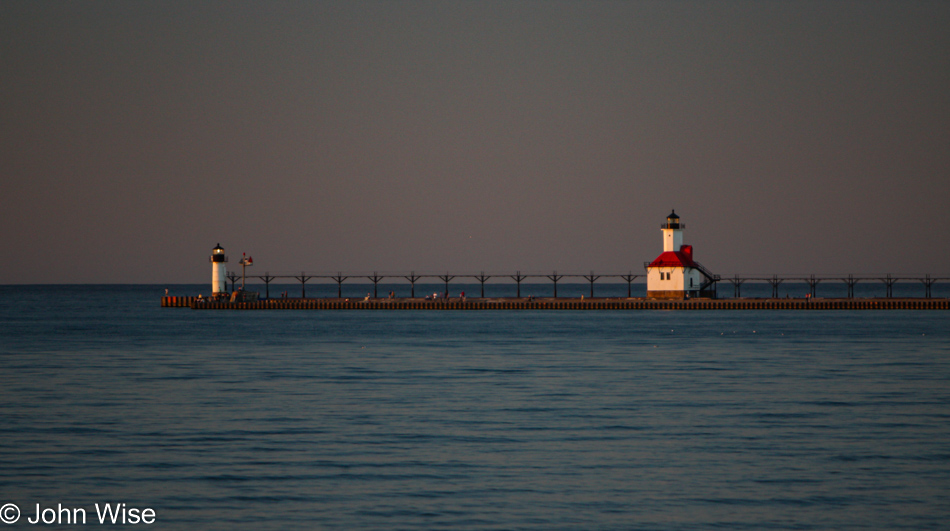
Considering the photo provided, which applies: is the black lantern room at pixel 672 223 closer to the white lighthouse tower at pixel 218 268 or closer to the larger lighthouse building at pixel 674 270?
the larger lighthouse building at pixel 674 270

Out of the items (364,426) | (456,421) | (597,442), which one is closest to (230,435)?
(364,426)

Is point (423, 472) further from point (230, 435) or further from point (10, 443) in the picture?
point (10, 443)

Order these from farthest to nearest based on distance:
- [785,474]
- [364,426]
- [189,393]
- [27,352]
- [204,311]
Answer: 1. [204,311]
2. [27,352]
3. [189,393]
4. [364,426]
5. [785,474]

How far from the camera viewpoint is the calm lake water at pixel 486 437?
55.6 ft

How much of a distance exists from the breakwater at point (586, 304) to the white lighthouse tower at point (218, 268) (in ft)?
5.39

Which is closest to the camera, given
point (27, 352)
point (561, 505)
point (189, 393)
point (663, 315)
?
point (561, 505)

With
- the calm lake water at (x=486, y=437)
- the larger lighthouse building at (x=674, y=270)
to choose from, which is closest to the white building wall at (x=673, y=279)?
the larger lighthouse building at (x=674, y=270)

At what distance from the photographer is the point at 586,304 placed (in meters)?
93.3

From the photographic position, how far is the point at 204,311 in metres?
98.1

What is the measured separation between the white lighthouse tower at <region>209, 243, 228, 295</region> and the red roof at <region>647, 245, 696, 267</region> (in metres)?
38.1

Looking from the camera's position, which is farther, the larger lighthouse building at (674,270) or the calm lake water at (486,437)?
the larger lighthouse building at (674,270)

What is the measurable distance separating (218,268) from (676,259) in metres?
41.2

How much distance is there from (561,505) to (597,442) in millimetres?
5901

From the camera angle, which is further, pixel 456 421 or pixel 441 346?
pixel 441 346
